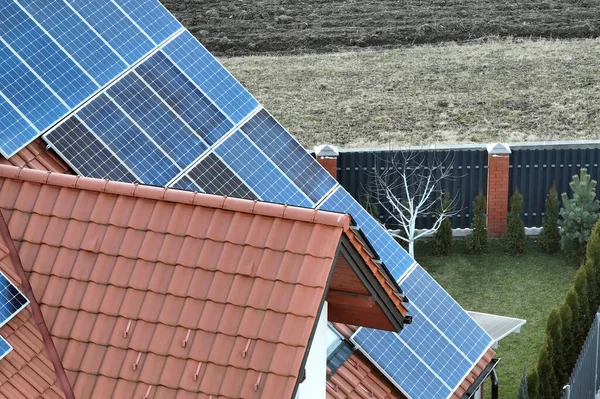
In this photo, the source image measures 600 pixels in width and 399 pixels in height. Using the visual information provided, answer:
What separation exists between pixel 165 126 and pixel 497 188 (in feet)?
35.9

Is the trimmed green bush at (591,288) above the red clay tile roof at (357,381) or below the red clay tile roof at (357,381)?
below

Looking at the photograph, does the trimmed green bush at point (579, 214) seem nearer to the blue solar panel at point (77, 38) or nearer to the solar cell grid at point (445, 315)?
the solar cell grid at point (445, 315)

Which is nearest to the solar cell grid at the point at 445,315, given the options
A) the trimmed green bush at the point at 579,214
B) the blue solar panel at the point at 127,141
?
the blue solar panel at the point at 127,141

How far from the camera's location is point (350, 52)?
3084 cm

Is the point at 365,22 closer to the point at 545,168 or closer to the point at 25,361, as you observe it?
the point at 545,168

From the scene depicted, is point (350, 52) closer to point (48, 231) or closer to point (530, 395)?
point (530, 395)

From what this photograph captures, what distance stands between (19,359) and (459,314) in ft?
17.7

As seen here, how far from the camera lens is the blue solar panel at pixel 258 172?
10.4 m

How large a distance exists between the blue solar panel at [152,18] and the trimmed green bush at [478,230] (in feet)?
31.4

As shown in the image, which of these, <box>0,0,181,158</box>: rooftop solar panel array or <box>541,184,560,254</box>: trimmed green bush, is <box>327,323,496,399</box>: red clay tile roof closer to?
<box>0,0,181,158</box>: rooftop solar panel array

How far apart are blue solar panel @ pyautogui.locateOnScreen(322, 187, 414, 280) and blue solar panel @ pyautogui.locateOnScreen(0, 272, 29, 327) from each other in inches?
168

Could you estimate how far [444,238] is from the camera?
64.7 feet

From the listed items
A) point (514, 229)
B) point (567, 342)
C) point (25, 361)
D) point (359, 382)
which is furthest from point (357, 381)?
point (514, 229)

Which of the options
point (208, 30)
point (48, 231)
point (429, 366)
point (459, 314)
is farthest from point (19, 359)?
point (208, 30)
